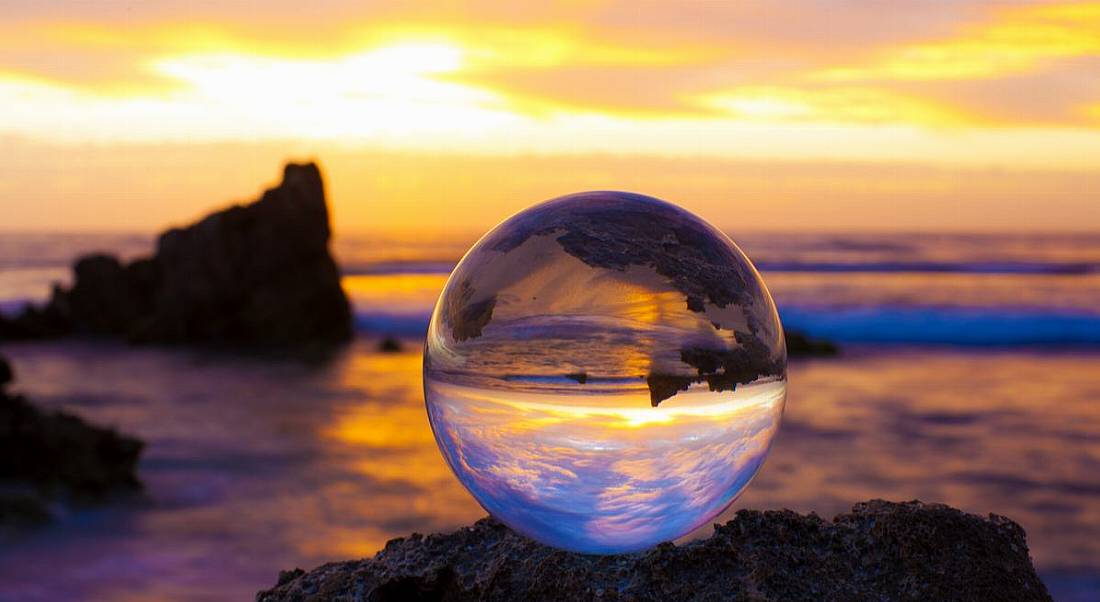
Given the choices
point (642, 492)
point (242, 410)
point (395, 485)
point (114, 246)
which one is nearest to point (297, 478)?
point (395, 485)

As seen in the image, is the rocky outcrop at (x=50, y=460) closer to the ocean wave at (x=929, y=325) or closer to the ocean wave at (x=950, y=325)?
the ocean wave at (x=929, y=325)

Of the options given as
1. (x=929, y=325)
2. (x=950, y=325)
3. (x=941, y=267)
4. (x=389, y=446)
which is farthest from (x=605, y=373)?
(x=941, y=267)

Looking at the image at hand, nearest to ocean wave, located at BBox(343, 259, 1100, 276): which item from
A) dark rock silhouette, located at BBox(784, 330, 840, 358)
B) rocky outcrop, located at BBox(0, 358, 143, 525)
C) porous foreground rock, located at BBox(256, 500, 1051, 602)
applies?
dark rock silhouette, located at BBox(784, 330, 840, 358)

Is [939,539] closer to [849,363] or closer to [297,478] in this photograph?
[297,478]

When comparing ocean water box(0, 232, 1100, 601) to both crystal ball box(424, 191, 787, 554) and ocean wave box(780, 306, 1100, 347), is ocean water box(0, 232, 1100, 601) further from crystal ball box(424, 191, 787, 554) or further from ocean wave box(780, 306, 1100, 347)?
crystal ball box(424, 191, 787, 554)

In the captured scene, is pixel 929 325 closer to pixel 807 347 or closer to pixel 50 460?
pixel 807 347
